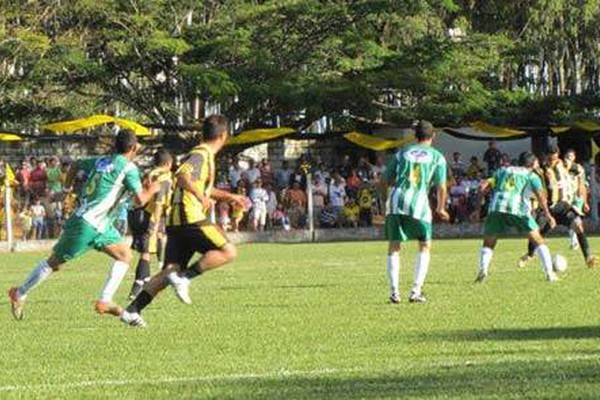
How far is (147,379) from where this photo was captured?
10.6 meters

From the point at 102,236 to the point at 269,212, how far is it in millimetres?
25431

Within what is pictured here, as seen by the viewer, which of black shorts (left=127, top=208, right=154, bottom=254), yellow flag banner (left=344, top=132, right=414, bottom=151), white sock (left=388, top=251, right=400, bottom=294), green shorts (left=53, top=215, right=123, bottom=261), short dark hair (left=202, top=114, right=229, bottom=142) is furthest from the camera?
yellow flag banner (left=344, top=132, right=414, bottom=151)

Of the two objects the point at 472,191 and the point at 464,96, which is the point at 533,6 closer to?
the point at 464,96

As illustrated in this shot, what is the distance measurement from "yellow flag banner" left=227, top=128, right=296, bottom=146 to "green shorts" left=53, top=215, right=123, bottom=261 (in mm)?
29106

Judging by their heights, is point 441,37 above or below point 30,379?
above

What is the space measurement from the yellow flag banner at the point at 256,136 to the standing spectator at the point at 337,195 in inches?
185

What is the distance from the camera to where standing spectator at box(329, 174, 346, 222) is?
41094mm

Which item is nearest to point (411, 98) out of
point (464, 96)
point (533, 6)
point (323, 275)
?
point (464, 96)

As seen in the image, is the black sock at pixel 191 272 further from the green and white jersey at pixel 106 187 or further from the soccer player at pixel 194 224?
the green and white jersey at pixel 106 187

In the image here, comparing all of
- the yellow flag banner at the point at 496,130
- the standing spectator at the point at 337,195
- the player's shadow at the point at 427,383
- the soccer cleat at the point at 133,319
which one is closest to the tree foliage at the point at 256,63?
the yellow flag banner at the point at 496,130

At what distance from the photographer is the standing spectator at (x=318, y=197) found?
135 ft

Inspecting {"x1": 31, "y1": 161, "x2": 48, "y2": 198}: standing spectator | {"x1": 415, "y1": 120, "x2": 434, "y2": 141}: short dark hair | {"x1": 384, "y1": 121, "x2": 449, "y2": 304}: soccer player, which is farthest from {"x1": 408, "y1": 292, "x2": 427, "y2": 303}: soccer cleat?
{"x1": 31, "y1": 161, "x2": 48, "y2": 198}: standing spectator

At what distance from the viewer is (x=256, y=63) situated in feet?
152

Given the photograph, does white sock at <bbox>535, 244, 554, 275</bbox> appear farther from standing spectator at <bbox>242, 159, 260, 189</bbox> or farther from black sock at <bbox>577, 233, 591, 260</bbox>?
standing spectator at <bbox>242, 159, 260, 189</bbox>
